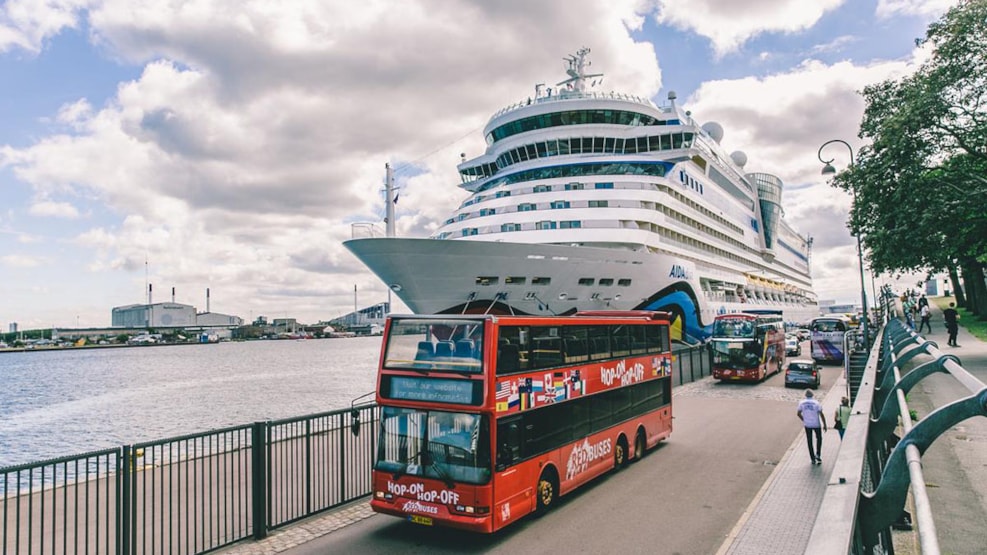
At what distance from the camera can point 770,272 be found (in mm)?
72188

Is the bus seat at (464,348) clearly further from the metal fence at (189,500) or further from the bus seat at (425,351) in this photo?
the metal fence at (189,500)

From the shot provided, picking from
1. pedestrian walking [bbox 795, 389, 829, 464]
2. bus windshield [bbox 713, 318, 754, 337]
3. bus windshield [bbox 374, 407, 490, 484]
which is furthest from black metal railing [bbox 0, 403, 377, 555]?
bus windshield [bbox 713, 318, 754, 337]

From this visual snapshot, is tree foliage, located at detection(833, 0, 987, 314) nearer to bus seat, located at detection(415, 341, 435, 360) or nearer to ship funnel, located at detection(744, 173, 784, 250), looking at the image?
bus seat, located at detection(415, 341, 435, 360)

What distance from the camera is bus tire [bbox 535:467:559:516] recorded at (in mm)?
10617

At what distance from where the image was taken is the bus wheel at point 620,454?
13438mm

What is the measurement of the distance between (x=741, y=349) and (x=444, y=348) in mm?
22514

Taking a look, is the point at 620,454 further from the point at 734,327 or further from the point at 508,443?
the point at 734,327

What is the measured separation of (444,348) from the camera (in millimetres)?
10031

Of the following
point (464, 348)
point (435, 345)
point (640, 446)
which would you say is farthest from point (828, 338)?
point (435, 345)

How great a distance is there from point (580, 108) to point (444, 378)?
3432cm

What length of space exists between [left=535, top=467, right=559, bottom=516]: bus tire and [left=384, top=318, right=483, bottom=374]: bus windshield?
2.60 metres

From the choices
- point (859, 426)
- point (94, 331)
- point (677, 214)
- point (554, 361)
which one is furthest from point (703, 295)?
point (94, 331)

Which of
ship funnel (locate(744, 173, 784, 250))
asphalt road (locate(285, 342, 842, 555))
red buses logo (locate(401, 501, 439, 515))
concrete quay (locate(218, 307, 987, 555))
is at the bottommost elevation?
asphalt road (locate(285, 342, 842, 555))

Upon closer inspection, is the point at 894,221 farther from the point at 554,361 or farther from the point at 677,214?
the point at 554,361
